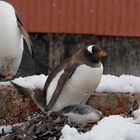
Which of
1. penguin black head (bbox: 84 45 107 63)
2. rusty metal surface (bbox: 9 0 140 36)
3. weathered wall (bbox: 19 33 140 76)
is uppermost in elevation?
penguin black head (bbox: 84 45 107 63)

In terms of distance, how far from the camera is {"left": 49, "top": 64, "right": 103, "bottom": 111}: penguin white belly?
6535 mm

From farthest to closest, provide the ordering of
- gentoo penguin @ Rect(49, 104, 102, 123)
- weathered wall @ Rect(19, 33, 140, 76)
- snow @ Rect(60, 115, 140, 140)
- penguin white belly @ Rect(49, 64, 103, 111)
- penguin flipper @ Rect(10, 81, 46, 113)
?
1. weathered wall @ Rect(19, 33, 140, 76)
2. penguin flipper @ Rect(10, 81, 46, 113)
3. penguin white belly @ Rect(49, 64, 103, 111)
4. gentoo penguin @ Rect(49, 104, 102, 123)
5. snow @ Rect(60, 115, 140, 140)

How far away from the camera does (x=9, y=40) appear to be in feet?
24.8

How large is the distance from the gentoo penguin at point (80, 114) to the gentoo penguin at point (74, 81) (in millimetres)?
125

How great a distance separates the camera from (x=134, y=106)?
22.9 ft

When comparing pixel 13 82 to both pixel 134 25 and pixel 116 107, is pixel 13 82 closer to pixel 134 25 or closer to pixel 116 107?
pixel 116 107

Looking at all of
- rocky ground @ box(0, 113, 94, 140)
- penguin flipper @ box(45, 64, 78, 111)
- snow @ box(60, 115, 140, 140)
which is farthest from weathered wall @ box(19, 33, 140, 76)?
snow @ box(60, 115, 140, 140)

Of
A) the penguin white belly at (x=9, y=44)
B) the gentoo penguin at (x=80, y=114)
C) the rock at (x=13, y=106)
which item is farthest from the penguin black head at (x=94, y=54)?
the penguin white belly at (x=9, y=44)

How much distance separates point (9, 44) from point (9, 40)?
1.8 inches

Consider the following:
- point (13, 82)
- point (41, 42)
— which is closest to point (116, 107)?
point (13, 82)

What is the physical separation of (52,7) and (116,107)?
278 inches

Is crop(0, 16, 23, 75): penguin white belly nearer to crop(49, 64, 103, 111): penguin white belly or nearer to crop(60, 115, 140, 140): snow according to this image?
crop(49, 64, 103, 111): penguin white belly

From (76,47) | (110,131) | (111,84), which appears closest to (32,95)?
(111,84)

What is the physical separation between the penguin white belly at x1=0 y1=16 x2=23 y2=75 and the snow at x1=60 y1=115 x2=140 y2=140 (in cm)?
227
